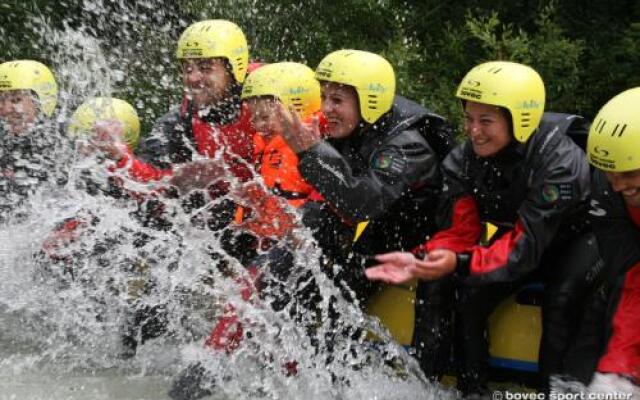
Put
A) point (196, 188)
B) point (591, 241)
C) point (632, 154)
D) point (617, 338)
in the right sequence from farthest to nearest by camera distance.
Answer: point (196, 188), point (591, 241), point (617, 338), point (632, 154)

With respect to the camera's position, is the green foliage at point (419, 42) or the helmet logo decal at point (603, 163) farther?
the green foliage at point (419, 42)

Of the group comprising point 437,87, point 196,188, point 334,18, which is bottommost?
point 196,188

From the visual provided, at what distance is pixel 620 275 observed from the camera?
3557 millimetres

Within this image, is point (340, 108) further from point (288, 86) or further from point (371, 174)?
point (288, 86)

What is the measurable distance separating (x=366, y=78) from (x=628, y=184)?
1487 millimetres

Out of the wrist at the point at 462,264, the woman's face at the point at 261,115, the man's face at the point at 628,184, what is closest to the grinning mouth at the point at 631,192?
the man's face at the point at 628,184

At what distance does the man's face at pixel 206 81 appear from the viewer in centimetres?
542

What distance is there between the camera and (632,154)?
3291 mm

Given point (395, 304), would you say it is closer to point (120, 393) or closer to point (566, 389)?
point (566, 389)

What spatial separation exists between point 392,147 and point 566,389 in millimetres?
1381

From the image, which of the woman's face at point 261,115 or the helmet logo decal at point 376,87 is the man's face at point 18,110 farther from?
the helmet logo decal at point 376,87

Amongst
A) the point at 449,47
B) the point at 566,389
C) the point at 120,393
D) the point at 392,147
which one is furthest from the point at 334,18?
the point at 566,389

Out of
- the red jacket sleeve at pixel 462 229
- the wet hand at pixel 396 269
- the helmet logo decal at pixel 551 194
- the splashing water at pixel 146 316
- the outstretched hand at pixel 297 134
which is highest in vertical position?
the outstretched hand at pixel 297 134

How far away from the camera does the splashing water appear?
430 centimetres
